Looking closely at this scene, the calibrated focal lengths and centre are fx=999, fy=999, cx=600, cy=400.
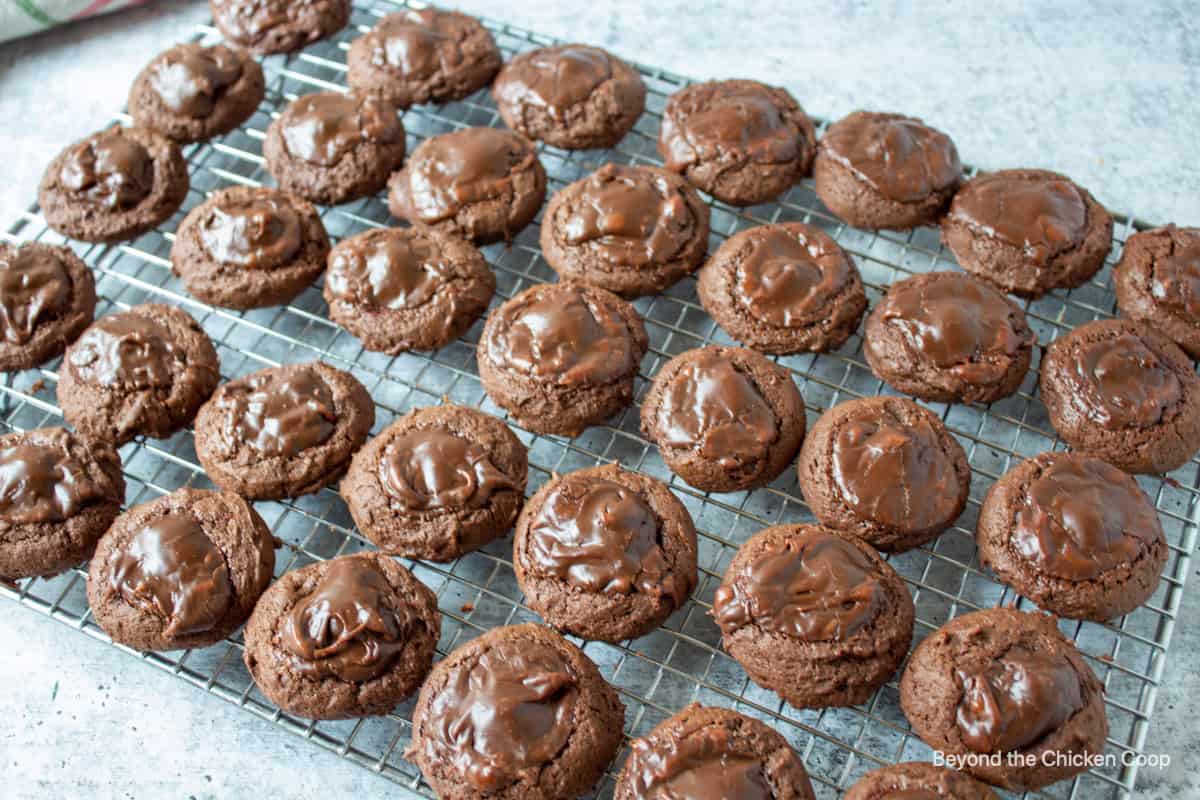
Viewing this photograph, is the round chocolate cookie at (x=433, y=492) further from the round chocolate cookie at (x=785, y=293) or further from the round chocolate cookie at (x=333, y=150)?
the round chocolate cookie at (x=333, y=150)

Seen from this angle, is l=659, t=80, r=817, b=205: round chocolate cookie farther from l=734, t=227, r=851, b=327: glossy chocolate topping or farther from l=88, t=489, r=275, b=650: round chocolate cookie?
l=88, t=489, r=275, b=650: round chocolate cookie

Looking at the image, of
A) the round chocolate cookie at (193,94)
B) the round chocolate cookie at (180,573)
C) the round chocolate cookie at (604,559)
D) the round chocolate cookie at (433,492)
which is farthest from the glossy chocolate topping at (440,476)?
the round chocolate cookie at (193,94)

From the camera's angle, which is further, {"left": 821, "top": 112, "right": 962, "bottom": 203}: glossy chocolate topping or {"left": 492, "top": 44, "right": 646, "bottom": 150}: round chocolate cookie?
{"left": 492, "top": 44, "right": 646, "bottom": 150}: round chocolate cookie

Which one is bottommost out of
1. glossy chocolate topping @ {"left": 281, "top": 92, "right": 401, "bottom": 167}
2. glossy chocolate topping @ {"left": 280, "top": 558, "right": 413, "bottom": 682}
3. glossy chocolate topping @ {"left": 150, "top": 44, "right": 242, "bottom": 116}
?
glossy chocolate topping @ {"left": 280, "top": 558, "right": 413, "bottom": 682}

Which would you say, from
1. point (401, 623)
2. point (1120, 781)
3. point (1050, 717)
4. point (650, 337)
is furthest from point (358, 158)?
point (1120, 781)

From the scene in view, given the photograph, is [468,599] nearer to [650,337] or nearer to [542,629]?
[542,629]

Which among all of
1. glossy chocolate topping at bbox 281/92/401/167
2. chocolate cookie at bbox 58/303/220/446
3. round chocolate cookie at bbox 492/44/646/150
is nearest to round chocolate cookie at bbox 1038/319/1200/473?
round chocolate cookie at bbox 492/44/646/150
